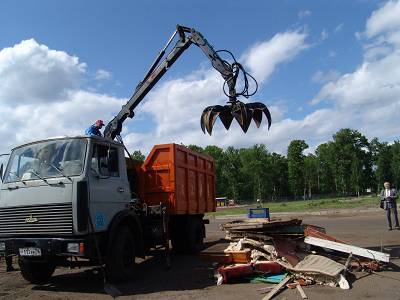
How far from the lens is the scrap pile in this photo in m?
8.54

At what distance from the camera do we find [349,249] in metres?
9.57

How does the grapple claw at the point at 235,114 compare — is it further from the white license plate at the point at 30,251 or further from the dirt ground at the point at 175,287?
the white license plate at the point at 30,251

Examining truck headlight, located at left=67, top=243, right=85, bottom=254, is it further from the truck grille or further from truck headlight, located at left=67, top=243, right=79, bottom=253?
the truck grille

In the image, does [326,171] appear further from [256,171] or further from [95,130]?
[95,130]

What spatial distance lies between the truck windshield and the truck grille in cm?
61

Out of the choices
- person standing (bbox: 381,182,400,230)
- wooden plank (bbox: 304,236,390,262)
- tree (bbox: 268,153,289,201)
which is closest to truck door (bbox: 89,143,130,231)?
wooden plank (bbox: 304,236,390,262)

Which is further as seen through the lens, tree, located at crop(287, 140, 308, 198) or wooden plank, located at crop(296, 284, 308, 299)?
tree, located at crop(287, 140, 308, 198)

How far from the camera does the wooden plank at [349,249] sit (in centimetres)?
932

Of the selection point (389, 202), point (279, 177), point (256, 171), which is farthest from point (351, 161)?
point (389, 202)

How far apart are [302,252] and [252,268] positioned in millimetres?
1591

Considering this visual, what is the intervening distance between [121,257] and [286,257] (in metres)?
3.29

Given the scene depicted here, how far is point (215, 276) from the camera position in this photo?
9211mm

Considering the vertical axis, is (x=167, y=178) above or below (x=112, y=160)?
below

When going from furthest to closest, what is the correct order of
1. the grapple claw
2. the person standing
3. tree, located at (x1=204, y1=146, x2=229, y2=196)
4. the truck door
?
tree, located at (x1=204, y1=146, x2=229, y2=196) < the person standing < the grapple claw < the truck door
